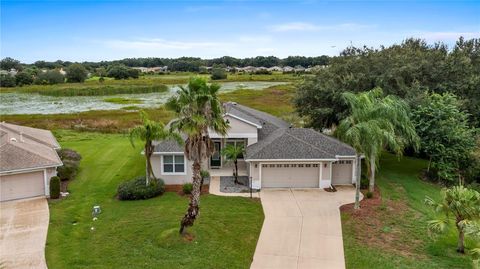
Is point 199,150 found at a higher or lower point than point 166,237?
higher

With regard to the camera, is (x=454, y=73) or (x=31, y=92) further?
(x=31, y=92)

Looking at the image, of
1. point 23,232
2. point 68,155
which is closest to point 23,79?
point 68,155

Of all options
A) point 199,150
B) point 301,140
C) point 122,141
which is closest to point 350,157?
point 301,140

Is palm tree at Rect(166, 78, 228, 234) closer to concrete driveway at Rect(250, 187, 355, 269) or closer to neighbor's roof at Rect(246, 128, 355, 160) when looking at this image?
concrete driveway at Rect(250, 187, 355, 269)

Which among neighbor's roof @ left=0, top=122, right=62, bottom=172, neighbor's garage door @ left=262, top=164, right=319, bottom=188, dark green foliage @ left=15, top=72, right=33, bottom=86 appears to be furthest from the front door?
dark green foliage @ left=15, top=72, right=33, bottom=86

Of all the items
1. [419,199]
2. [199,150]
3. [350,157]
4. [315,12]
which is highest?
[315,12]

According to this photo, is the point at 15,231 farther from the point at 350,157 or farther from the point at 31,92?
the point at 31,92

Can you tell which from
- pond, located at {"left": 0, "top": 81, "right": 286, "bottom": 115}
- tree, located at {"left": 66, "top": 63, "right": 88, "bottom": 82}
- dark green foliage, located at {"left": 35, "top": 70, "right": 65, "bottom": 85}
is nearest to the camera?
pond, located at {"left": 0, "top": 81, "right": 286, "bottom": 115}

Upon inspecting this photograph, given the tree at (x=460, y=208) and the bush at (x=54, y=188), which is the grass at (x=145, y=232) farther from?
the tree at (x=460, y=208)
